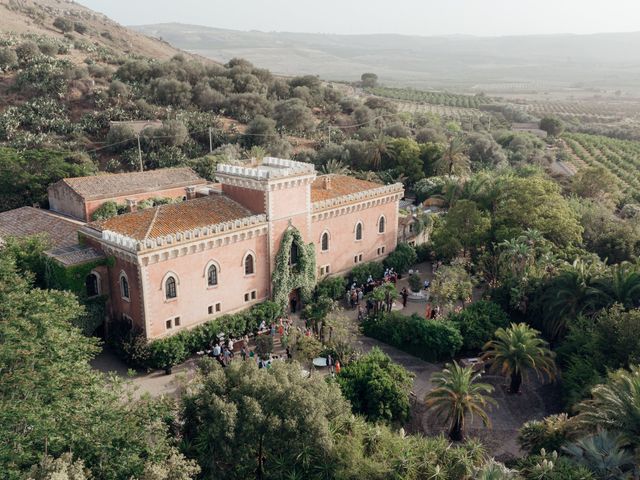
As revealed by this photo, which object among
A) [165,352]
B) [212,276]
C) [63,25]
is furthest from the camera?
[63,25]

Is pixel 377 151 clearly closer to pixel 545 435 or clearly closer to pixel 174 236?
pixel 174 236

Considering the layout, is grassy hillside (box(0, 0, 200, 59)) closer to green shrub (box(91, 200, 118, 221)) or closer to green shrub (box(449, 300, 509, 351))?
green shrub (box(91, 200, 118, 221))

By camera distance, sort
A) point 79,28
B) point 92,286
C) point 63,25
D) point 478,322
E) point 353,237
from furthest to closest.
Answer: point 79,28, point 63,25, point 353,237, point 478,322, point 92,286

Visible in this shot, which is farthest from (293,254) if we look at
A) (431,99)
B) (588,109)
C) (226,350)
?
(588,109)

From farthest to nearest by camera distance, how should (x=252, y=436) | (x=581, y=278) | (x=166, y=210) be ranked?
(x=166, y=210), (x=581, y=278), (x=252, y=436)

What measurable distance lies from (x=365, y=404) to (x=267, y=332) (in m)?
9.33

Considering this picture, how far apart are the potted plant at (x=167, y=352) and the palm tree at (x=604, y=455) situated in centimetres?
1733

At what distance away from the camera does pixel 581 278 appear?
2903 centimetres

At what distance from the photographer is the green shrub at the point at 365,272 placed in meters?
37.8

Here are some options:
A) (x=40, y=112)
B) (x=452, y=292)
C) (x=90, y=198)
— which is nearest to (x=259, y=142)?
(x=40, y=112)

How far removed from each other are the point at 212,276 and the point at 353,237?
11435mm

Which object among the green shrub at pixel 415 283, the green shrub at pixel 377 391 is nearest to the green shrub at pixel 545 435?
the green shrub at pixel 377 391

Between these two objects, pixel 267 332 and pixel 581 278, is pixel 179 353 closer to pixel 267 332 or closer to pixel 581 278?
pixel 267 332

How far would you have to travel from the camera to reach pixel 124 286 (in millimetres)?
28562
